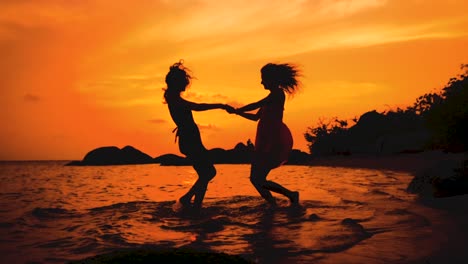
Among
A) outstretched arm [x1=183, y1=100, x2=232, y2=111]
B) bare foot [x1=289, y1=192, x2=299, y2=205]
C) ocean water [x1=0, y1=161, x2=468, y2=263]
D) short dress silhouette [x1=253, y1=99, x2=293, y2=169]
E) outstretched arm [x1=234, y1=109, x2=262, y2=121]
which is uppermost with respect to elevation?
outstretched arm [x1=183, y1=100, x2=232, y2=111]

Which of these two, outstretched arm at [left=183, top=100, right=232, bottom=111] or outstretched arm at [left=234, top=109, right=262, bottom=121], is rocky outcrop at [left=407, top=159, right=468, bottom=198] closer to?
outstretched arm at [left=234, top=109, right=262, bottom=121]

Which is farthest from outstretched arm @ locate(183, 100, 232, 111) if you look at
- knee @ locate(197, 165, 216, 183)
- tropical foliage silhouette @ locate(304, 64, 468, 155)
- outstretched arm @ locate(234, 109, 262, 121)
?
tropical foliage silhouette @ locate(304, 64, 468, 155)

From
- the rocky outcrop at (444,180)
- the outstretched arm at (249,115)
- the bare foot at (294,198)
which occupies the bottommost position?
the bare foot at (294,198)

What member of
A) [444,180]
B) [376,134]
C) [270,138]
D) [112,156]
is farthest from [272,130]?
[112,156]

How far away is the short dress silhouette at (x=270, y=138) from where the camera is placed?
932 cm

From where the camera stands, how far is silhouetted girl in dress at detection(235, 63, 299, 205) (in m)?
9.31

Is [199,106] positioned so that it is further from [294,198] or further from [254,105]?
[294,198]

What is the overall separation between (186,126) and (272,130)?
6.03 feet

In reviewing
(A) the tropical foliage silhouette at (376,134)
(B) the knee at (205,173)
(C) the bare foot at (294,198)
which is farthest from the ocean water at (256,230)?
(A) the tropical foliage silhouette at (376,134)

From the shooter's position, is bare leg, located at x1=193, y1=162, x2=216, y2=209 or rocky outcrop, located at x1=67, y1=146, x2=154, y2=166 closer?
bare leg, located at x1=193, y1=162, x2=216, y2=209

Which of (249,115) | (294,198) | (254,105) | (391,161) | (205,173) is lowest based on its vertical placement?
(294,198)

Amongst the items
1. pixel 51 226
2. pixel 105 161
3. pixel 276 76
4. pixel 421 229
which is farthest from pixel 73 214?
pixel 105 161

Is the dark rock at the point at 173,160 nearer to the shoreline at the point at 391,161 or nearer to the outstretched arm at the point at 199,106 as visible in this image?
the shoreline at the point at 391,161

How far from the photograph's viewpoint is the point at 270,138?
9344 millimetres
